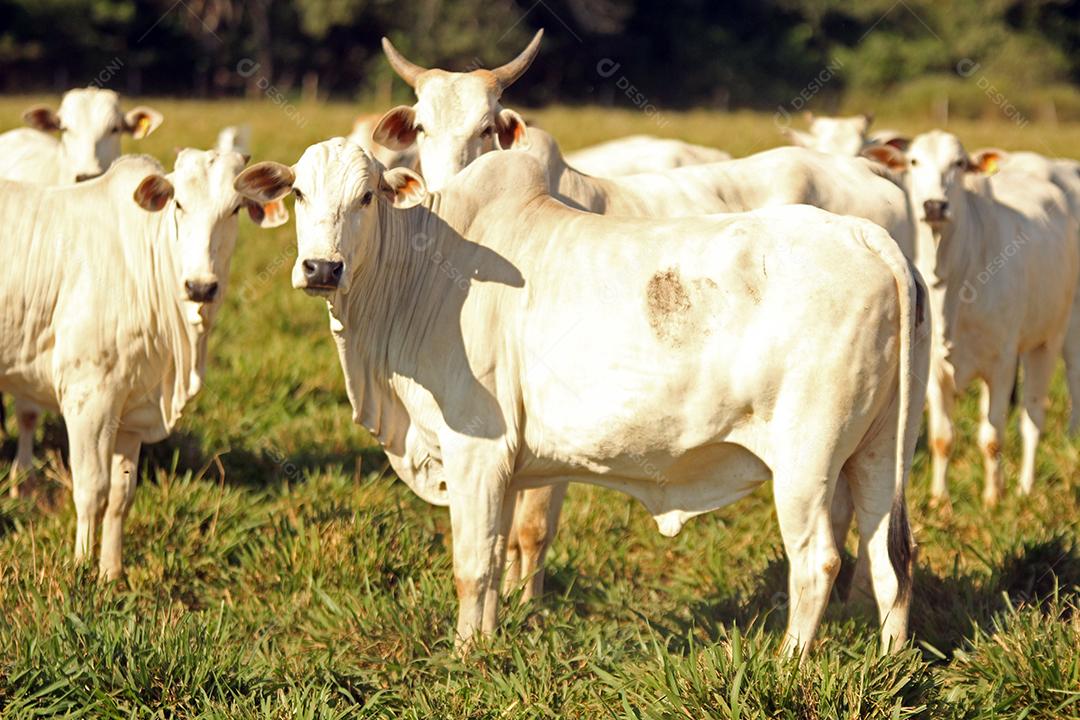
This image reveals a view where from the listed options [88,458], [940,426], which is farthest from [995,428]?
[88,458]

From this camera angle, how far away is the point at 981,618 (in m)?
4.96

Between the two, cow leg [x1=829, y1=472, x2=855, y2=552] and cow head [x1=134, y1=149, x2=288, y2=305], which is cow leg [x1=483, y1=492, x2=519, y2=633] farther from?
cow head [x1=134, y1=149, x2=288, y2=305]

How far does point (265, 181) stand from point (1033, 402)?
499 centimetres

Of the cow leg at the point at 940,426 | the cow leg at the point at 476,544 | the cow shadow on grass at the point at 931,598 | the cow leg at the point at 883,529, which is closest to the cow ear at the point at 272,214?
the cow leg at the point at 476,544

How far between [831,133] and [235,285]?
489 centimetres

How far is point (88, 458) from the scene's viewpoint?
5465mm

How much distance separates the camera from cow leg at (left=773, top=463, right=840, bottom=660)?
13.9ft

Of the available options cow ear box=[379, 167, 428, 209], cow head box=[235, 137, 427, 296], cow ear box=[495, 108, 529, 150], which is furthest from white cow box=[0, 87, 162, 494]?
cow ear box=[379, 167, 428, 209]

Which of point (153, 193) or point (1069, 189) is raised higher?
point (153, 193)

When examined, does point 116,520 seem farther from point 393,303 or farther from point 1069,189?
point 1069,189

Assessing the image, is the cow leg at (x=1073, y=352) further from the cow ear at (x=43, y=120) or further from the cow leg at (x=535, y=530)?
the cow ear at (x=43, y=120)

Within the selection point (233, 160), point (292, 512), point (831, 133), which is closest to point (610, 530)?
point (292, 512)

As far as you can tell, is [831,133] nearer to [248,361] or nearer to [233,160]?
[248,361]

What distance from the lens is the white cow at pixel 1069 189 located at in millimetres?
8227
